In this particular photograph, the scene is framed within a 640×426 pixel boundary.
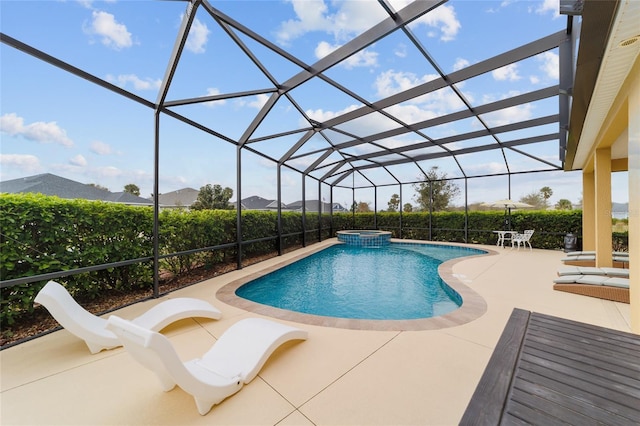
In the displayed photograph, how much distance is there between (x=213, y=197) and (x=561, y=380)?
1171 inches

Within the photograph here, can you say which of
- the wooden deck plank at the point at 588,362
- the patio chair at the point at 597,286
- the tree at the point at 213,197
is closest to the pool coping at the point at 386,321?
the wooden deck plank at the point at 588,362

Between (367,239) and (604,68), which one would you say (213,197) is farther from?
(604,68)

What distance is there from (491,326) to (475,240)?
37.6 ft

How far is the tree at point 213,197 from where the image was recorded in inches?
1070

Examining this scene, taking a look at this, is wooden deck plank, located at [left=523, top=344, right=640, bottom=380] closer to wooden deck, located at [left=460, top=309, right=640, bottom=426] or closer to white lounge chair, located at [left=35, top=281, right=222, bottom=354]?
wooden deck, located at [left=460, top=309, right=640, bottom=426]

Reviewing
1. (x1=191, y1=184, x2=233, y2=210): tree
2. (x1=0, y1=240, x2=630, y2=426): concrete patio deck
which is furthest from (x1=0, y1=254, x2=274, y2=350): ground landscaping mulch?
(x1=191, y1=184, x2=233, y2=210): tree

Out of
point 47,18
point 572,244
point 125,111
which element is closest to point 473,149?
point 572,244

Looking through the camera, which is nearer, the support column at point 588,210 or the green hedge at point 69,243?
the green hedge at point 69,243

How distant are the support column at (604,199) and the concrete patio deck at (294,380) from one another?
3051 mm

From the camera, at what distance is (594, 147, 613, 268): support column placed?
5.77 metres

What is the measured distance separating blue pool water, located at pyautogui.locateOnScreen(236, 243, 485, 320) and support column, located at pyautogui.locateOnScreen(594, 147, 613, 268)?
12.8 ft

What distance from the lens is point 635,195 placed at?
9.08 feet

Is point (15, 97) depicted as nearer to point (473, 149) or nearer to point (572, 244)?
point (473, 149)

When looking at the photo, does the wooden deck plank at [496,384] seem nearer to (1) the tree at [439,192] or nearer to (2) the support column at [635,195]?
(2) the support column at [635,195]
